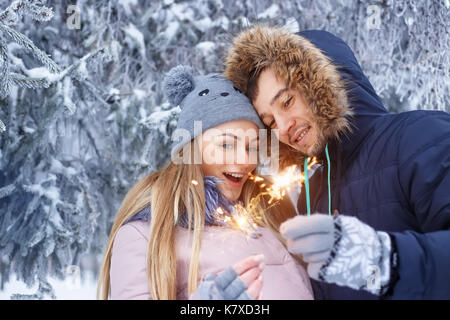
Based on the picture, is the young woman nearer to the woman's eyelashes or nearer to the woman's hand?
the woman's hand

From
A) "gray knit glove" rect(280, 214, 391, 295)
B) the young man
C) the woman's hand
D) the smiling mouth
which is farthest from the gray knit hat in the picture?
"gray knit glove" rect(280, 214, 391, 295)

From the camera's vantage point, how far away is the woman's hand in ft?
5.08

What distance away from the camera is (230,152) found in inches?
91.1

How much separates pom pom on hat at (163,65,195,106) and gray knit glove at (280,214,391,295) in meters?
1.43

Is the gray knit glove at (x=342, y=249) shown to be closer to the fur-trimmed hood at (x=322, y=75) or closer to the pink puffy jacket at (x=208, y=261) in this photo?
the pink puffy jacket at (x=208, y=261)

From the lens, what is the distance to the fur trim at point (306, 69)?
7.39 feet

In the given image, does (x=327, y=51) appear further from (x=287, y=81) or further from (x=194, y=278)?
(x=194, y=278)

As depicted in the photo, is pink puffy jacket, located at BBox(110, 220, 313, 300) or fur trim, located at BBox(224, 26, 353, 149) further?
fur trim, located at BBox(224, 26, 353, 149)

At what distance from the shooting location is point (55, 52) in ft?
13.0

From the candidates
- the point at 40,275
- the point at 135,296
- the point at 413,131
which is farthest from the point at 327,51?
the point at 40,275

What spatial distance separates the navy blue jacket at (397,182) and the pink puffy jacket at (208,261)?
30 centimetres

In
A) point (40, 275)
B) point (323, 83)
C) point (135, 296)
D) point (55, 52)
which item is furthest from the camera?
point (55, 52)

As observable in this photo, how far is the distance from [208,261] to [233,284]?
1.70 feet

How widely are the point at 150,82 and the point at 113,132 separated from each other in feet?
2.24
